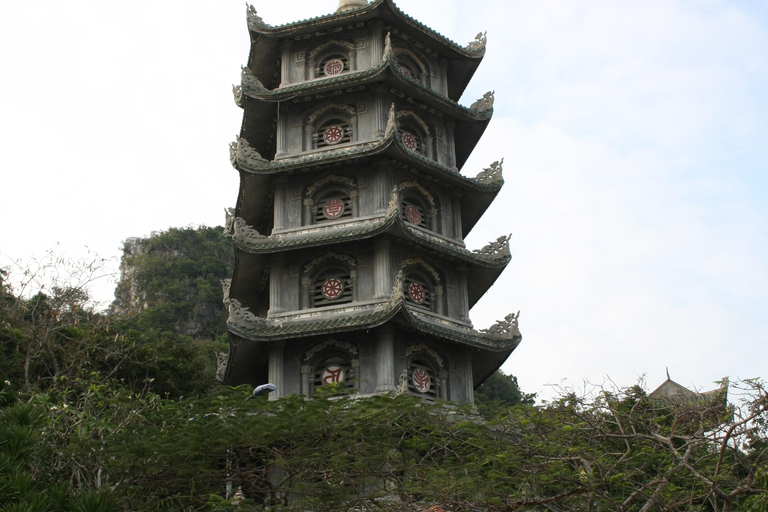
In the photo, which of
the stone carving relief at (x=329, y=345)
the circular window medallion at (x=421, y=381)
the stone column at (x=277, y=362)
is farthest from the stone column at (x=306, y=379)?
the circular window medallion at (x=421, y=381)

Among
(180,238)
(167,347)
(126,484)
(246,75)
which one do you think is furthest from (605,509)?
(180,238)

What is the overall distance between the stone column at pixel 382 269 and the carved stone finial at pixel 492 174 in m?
3.51

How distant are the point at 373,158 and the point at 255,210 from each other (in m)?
3.56

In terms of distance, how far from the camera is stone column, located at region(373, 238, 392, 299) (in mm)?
19375

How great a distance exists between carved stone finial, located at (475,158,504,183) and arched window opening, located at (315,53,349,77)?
165 inches

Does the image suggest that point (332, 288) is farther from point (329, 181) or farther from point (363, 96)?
point (363, 96)

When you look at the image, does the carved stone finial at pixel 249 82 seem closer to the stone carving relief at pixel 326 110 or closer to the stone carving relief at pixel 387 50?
the stone carving relief at pixel 326 110

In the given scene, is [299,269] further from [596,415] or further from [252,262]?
[596,415]

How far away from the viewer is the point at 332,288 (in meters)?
20.1

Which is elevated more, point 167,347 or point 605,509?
point 167,347

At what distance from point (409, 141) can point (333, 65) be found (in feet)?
9.17

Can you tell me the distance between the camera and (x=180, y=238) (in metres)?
64.9

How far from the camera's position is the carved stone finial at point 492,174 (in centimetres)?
2203

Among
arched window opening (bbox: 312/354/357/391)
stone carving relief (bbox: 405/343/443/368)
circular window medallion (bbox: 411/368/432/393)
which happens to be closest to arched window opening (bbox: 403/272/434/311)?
stone carving relief (bbox: 405/343/443/368)
